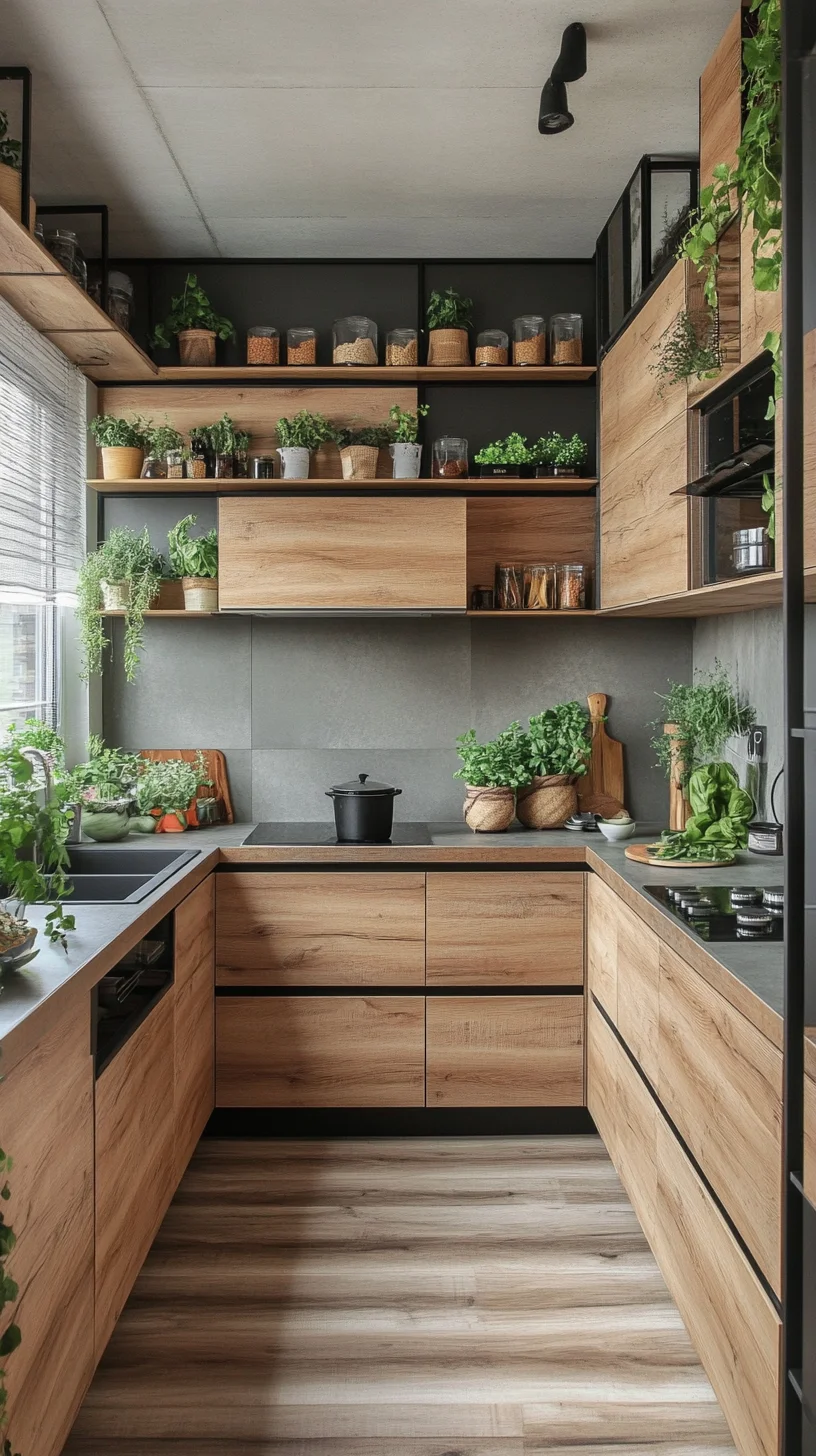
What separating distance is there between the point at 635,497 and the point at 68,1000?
2094mm

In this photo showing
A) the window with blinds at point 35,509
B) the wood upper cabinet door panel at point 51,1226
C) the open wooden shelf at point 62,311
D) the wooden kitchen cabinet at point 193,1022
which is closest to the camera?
the wood upper cabinet door panel at point 51,1226

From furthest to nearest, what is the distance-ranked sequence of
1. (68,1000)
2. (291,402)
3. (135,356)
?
1. (291,402)
2. (135,356)
3. (68,1000)

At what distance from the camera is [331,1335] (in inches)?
89.9

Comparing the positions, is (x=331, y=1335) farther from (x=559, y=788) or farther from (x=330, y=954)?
(x=559, y=788)

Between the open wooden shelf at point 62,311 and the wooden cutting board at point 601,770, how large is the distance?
1.89 m

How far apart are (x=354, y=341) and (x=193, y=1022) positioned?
7.27 ft

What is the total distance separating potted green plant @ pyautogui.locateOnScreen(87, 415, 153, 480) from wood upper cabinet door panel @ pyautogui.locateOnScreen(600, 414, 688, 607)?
1563 millimetres

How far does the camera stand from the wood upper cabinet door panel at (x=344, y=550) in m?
3.47

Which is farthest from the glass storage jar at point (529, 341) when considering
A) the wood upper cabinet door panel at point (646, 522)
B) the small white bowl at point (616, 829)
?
the small white bowl at point (616, 829)

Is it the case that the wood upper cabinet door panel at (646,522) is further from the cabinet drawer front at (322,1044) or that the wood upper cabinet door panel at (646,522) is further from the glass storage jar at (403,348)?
the cabinet drawer front at (322,1044)

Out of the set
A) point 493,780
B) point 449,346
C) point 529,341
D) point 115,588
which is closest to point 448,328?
point 449,346

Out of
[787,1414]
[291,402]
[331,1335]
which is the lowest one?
[331,1335]

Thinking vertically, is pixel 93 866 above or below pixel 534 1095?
above

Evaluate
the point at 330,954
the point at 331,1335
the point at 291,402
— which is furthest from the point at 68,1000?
the point at 291,402
